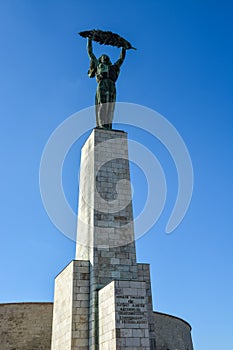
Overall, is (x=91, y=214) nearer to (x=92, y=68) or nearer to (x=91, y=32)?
(x=92, y=68)

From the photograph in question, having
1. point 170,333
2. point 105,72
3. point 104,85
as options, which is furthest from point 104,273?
point 170,333

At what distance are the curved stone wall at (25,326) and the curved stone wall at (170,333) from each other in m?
4.84

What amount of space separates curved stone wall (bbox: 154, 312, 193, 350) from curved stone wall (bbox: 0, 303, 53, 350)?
15.9 feet

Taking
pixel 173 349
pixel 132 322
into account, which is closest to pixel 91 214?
pixel 132 322

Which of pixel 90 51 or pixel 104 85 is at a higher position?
pixel 90 51

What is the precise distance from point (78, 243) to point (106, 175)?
2.25 metres

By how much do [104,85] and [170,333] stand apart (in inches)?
464

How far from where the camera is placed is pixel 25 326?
15828mm

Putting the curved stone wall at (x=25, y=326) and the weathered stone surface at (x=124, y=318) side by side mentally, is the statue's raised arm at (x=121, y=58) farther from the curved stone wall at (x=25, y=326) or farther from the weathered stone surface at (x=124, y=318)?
the curved stone wall at (x=25, y=326)

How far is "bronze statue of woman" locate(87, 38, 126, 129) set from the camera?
13683 mm

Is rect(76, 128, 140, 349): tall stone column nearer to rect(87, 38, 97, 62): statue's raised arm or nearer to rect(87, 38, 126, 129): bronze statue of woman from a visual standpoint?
rect(87, 38, 126, 129): bronze statue of woman

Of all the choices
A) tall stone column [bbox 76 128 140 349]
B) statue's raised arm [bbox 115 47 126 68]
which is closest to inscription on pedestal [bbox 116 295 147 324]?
tall stone column [bbox 76 128 140 349]

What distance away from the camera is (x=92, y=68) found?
14.1 m

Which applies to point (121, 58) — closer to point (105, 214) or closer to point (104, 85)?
point (104, 85)
